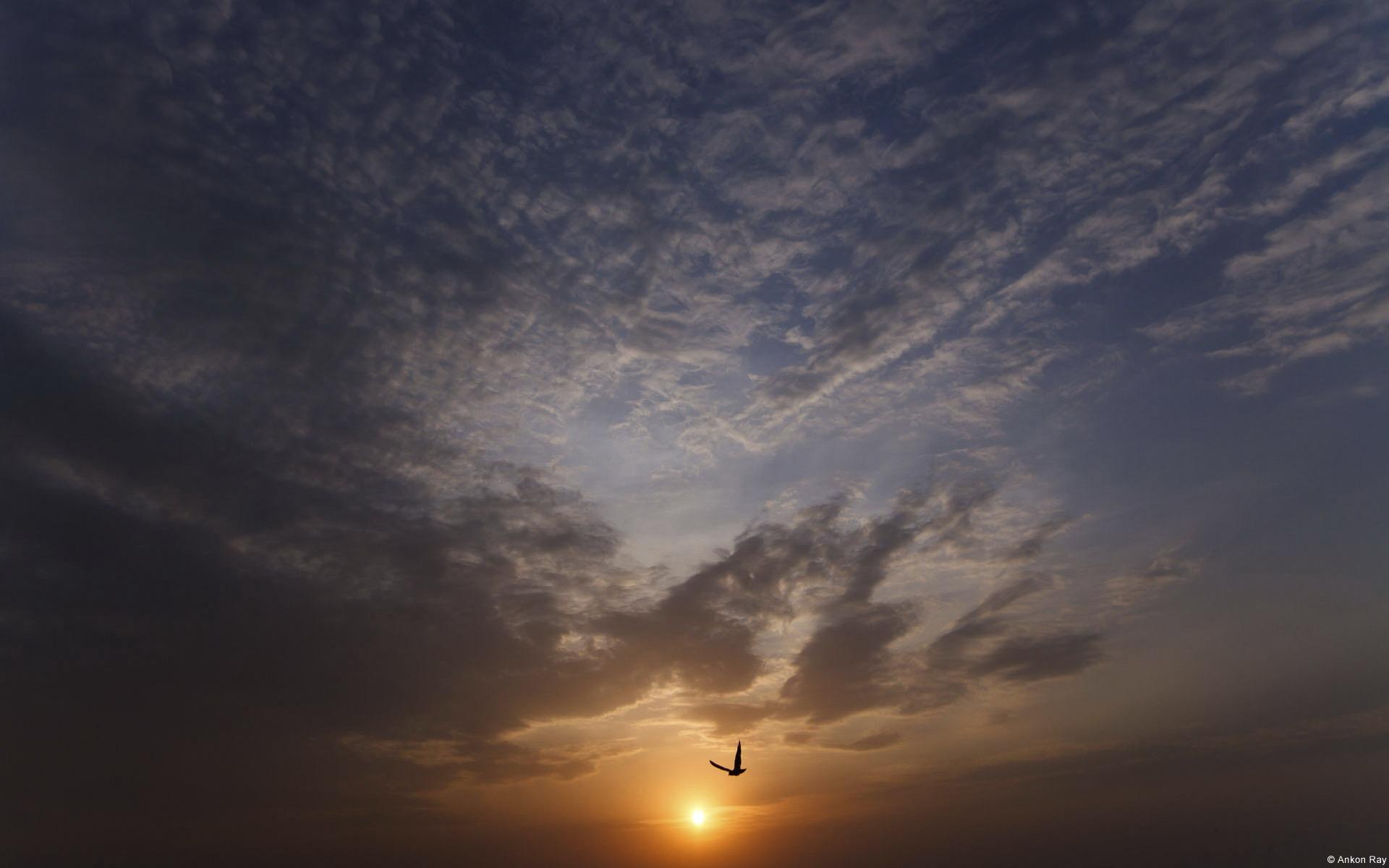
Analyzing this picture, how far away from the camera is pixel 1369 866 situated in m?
185

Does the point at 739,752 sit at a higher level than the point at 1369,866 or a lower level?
higher

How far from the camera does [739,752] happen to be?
10681 centimetres

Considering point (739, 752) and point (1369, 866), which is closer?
point (739, 752)

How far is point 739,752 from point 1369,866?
195 meters
